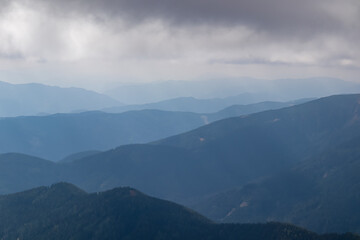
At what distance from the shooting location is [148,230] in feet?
427

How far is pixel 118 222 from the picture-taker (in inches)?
5305

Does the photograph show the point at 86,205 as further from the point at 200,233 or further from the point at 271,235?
the point at 271,235

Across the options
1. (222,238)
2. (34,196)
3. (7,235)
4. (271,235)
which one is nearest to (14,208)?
(34,196)

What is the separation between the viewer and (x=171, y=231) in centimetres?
→ 12888

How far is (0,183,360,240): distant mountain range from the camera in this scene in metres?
123

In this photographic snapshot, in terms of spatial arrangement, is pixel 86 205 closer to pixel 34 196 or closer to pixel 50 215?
pixel 50 215

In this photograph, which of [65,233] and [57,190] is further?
[57,190]

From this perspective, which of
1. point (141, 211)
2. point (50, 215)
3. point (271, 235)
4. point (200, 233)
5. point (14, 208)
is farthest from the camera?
point (14, 208)

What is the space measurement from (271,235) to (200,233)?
21889 mm

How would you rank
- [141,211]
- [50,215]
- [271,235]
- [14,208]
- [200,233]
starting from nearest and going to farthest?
1. [271,235]
2. [200,233]
3. [141,211]
4. [50,215]
5. [14,208]

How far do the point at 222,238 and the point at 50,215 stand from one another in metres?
65.5

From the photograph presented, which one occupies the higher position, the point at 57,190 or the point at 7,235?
the point at 57,190

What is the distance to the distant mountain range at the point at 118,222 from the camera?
122812 mm

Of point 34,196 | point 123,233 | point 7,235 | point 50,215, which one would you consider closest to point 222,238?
point 123,233
